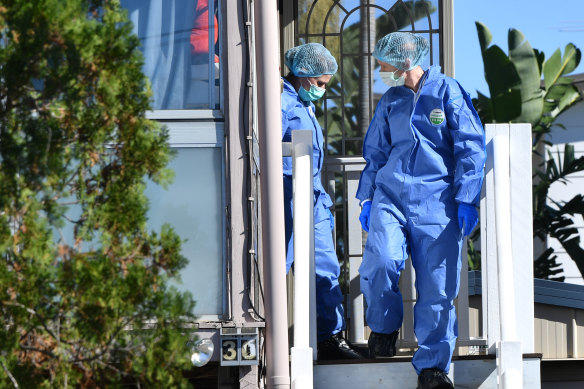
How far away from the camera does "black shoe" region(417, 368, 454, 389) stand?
4742mm

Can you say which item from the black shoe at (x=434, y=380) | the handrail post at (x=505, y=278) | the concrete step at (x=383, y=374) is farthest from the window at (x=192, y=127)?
the handrail post at (x=505, y=278)

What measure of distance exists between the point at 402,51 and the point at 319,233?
3.89ft

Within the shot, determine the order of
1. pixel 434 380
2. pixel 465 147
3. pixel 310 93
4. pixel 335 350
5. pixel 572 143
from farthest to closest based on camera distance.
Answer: pixel 572 143 < pixel 310 93 < pixel 335 350 < pixel 465 147 < pixel 434 380

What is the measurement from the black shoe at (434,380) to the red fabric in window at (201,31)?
73.2 inches

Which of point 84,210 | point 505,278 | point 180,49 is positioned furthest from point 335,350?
point 84,210

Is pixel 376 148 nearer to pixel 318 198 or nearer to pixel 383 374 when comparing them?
pixel 318 198

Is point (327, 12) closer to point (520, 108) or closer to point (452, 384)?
point (452, 384)

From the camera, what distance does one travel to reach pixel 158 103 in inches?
205

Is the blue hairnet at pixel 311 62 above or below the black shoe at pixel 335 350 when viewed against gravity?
above

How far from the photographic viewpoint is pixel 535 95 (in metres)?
13.2

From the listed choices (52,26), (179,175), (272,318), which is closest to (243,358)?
(272,318)

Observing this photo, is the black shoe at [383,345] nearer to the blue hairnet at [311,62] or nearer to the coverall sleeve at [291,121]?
the coverall sleeve at [291,121]

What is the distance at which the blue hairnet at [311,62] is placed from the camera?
19.4 ft

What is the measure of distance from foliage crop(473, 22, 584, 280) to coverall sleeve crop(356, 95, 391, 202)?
289 inches
